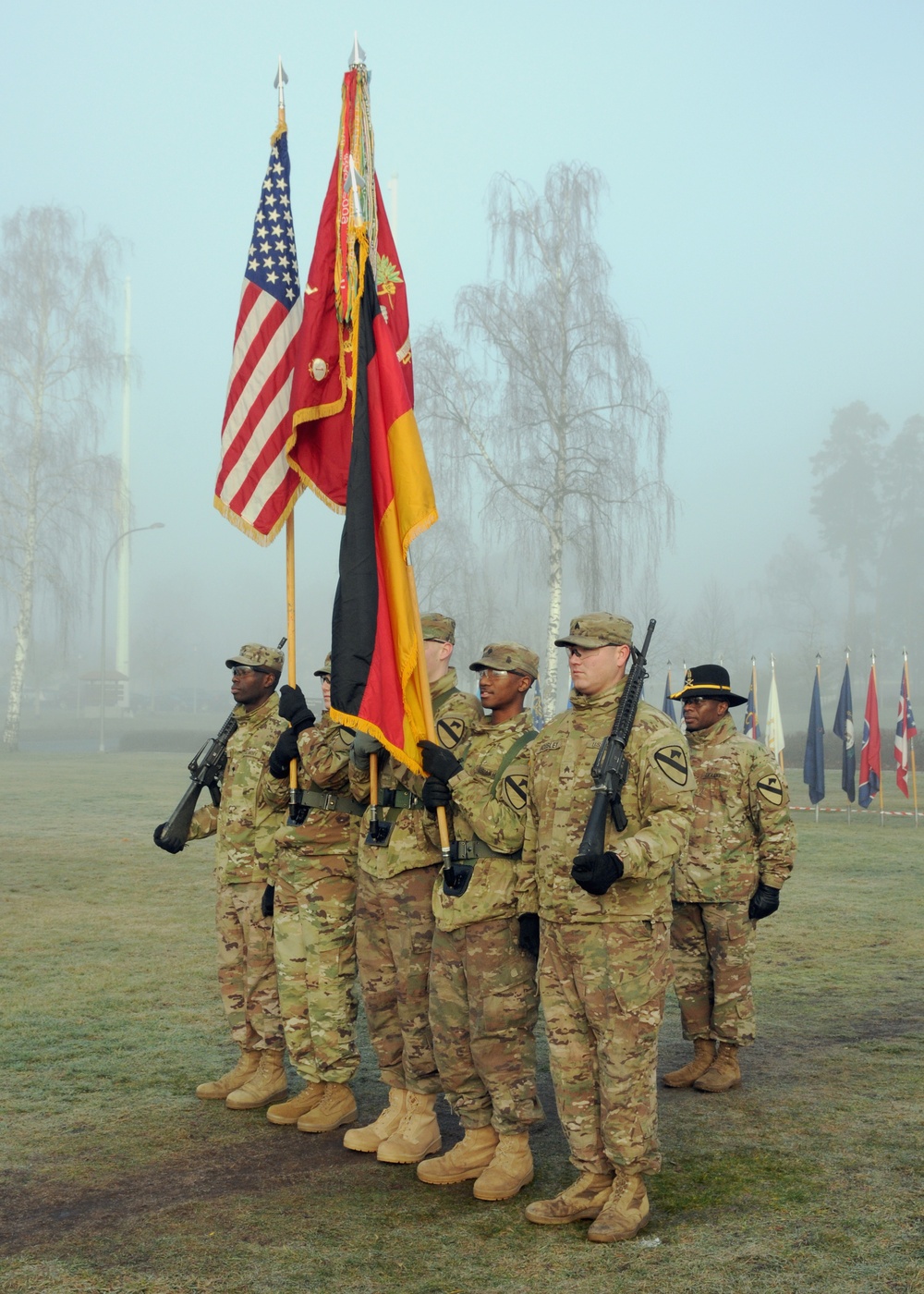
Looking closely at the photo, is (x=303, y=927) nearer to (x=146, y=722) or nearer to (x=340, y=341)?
(x=340, y=341)

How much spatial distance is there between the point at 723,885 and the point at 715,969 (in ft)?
1.47

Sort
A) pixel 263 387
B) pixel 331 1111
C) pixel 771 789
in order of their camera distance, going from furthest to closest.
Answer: pixel 771 789 → pixel 263 387 → pixel 331 1111

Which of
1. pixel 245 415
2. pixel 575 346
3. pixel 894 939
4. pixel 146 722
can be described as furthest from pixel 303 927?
pixel 146 722

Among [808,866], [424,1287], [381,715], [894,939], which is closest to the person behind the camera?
[424,1287]

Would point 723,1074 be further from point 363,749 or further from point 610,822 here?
point 363,749

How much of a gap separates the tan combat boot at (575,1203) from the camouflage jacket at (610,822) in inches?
39.0

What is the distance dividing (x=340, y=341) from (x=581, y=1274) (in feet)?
14.1

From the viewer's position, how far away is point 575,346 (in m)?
27.3

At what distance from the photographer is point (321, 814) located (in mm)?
5602

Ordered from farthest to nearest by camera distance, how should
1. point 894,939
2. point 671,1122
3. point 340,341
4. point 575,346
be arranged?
point 575,346, point 894,939, point 340,341, point 671,1122

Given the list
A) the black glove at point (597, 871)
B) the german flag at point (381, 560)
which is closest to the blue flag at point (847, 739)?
the german flag at point (381, 560)

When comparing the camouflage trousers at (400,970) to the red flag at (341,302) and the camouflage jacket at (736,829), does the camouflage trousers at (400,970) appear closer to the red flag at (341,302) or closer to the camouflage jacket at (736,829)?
the camouflage jacket at (736,829)

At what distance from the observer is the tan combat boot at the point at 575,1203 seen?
4.30 metres

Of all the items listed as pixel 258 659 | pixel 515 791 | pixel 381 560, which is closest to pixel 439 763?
pixel 515 791
